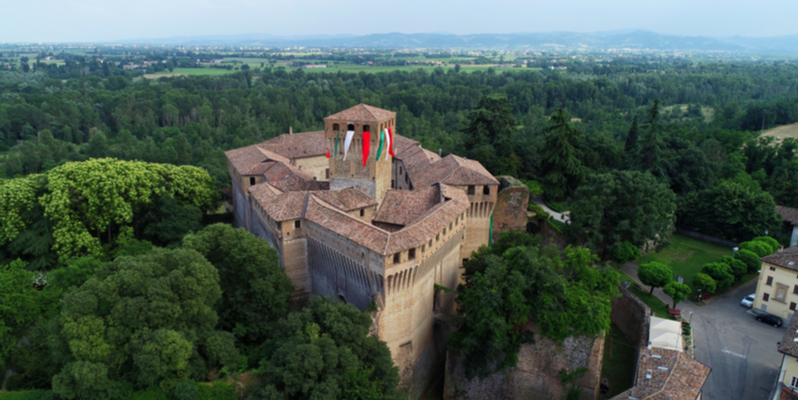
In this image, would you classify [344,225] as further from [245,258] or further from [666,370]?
[666,370]

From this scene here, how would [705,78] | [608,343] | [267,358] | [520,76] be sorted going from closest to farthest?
[267,358], [608,343], [705,78], [520,76]

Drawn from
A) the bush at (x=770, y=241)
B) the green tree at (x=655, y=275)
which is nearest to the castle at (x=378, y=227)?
the green tree at (x=655, y=275)

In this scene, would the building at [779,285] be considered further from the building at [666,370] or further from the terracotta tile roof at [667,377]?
the terracotta tile roof at [667,377]

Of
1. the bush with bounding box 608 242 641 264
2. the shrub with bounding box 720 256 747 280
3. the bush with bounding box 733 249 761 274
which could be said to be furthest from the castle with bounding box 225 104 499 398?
the bush with bounding box 733 249 761 274

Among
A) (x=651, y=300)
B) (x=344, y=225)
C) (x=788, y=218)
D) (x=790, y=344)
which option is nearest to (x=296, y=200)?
(x=344, y=225)

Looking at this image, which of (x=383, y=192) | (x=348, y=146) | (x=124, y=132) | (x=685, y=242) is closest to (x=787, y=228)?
(x=685, y=242)

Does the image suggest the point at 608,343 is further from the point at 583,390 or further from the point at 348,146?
the point at 348,146
